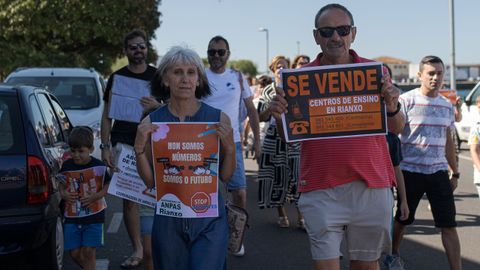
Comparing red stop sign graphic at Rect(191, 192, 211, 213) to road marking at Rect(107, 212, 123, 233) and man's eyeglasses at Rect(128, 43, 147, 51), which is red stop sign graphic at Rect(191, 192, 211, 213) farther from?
road marking at Rect(107, 212, 123, 233)

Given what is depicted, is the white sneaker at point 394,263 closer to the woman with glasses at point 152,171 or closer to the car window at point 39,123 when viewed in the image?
the woman with glasses at point 152,171

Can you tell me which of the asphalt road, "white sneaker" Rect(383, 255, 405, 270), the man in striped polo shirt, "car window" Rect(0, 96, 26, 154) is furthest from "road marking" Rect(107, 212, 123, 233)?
the man in striped polo shirt

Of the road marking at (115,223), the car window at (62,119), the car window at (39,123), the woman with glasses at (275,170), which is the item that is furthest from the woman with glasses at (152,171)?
the road marking at (115,223)

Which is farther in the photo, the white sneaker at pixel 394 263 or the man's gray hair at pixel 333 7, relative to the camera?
the white sneaker at pixel 394 263

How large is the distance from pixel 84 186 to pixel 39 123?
22.7 inches

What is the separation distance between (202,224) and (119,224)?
15.7ft

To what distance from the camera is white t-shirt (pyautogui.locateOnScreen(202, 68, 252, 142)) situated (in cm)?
615

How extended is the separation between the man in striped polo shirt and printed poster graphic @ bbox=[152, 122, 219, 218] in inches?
98.5

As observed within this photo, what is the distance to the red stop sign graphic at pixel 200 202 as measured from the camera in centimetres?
346

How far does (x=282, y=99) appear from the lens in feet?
11.9

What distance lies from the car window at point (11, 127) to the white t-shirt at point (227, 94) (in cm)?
185

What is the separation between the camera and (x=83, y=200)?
4.99 metres

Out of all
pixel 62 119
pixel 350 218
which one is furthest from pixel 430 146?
pixel 62 119

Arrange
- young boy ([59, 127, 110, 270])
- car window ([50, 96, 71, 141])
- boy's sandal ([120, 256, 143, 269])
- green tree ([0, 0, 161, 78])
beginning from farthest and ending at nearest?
green tree ([0, 0, 161, 78]), car window ([50, 96, 71, 141]), boy's sandal ([120, 256, 143, 269]), young boy ([59, 127, 110, 270])
